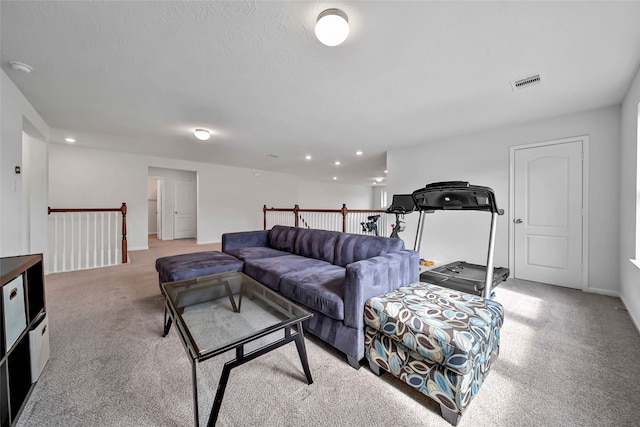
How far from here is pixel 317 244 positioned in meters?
2.98

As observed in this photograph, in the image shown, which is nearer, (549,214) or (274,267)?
(274,267)

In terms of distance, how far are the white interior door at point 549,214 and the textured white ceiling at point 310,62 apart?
62 cm

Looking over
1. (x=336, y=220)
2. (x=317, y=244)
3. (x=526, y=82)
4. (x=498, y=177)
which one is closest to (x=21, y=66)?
(x=317, y=244)

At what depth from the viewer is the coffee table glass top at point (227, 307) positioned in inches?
62.2

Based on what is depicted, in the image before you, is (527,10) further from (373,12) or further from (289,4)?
(289,4)

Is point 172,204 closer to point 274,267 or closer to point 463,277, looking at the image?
point 274,267

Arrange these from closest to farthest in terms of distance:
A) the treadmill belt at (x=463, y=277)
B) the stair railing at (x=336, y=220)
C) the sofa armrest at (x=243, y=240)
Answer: the treadmill belt at (x=463, y=277), the sofa armrest at (x=243, y=240), the stair railing at (x=336, y=220)

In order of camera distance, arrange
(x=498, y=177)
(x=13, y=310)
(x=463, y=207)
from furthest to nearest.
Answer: (x=498, y=177) < (x=463, y=207) < (x=13, y=310)

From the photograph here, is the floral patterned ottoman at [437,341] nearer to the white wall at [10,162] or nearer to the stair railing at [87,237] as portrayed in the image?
the white wall at [10,162]

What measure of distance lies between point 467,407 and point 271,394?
110cm

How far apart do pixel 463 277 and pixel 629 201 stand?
1.77m

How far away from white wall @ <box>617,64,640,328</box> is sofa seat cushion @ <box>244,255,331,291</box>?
2972mm

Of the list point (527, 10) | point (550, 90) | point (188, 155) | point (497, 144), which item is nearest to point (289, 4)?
point (527, 10)

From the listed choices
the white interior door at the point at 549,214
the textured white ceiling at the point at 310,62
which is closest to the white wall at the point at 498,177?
the white interior door at the point at 549,214
